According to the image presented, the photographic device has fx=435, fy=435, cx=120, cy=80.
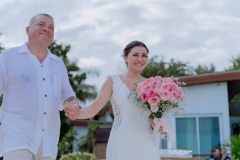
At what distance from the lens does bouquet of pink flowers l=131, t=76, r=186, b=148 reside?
4.42 metres

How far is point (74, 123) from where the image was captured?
106ft

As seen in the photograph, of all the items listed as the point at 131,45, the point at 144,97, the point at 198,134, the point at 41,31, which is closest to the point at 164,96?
the point at 144,97

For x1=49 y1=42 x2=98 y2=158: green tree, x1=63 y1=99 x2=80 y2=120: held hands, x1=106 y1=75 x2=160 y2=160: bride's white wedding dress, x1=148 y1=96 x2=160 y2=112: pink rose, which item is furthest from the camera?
x1=49 y1=42 x2=98 y2=158: green tree

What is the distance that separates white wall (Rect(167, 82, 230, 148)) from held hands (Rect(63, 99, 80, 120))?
477 inches

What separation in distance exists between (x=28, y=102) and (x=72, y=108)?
567 millimetres

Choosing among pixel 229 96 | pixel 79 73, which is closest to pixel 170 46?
pixel 79 73

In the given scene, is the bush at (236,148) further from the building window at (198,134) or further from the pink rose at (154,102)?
the pink rose at (154,102)

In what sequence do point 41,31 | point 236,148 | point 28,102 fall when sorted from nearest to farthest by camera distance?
1. point 28,102
2. point 41,31
3. point 236,148

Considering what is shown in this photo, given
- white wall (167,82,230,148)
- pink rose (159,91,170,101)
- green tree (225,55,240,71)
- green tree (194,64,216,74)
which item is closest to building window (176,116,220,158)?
white wall (167,82,230,148)

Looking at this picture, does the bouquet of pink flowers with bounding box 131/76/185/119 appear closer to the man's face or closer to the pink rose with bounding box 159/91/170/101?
the pink rose with bounding box 159/91/170/101

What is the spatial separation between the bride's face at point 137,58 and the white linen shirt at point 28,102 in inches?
45.6

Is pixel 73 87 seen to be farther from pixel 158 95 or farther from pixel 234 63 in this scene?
pixel 158 95

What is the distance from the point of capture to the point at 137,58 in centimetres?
479

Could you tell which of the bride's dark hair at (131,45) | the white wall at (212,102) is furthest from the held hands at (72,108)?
the white wall at (212,102)
